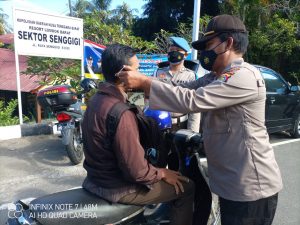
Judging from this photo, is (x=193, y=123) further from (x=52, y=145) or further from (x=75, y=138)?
(x=52, y=145)

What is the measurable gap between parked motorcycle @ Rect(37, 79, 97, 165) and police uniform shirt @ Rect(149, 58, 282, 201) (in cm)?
305

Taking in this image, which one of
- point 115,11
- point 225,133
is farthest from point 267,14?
point 115,11

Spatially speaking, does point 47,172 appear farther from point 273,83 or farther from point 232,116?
point 273,83

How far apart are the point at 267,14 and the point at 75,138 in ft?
33.8

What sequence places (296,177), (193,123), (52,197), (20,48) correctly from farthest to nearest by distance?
(20,48), (296,177), (193,123), (52,197)

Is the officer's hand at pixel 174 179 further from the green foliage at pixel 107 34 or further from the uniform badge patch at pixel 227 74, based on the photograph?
the green foliage at pixel 107 34

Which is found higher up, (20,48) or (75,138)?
(20,48)

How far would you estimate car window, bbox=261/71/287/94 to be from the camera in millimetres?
5988

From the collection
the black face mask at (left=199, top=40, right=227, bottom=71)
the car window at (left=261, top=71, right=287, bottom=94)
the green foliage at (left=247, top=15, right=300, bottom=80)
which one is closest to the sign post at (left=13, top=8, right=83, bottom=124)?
the car window at (left=261, top=71, right=287, bottom=94)

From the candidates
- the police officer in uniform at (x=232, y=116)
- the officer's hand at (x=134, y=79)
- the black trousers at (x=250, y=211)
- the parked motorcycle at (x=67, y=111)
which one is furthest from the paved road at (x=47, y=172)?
the officer's hand at (x=134, y=79)

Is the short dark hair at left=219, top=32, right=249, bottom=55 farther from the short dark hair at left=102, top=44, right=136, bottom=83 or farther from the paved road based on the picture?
the paved road

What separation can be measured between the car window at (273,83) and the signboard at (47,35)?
385cm

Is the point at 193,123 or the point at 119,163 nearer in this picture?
the point at 119,163

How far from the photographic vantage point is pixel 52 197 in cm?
179
